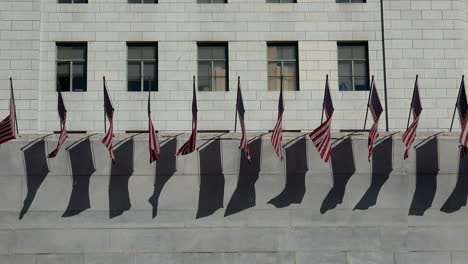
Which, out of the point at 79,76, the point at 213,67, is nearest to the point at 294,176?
the point at 213,67

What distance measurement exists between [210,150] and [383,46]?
719 centimetres

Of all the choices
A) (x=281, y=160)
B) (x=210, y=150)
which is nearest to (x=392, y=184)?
(x=281, y=160)

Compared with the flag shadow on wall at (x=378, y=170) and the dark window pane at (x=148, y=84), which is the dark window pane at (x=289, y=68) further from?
the dark window pane at (x=148, y=84)

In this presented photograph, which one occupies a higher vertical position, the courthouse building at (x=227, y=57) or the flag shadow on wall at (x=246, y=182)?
the courthouse building at (x=227, y=57)

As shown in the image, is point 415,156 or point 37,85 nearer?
point 415,156

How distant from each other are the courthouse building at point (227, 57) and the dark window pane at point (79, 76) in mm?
38

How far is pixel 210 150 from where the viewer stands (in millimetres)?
25844

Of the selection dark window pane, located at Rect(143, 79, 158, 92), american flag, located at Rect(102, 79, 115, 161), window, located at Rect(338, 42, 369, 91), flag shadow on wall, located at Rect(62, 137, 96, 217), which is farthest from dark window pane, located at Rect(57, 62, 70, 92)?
window, located at Rect(338, 42, 369, 91)

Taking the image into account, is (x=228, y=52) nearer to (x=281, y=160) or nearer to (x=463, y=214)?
(x=281, y=160)

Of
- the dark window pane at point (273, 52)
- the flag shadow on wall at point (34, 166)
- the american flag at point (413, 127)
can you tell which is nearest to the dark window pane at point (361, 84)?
the dark window pane at point (273, 52)

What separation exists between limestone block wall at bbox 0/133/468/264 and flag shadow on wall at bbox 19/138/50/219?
31mm

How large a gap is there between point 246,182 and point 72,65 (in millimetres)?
7452

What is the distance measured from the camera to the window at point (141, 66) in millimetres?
28266

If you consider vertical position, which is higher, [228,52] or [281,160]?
[228,52]
